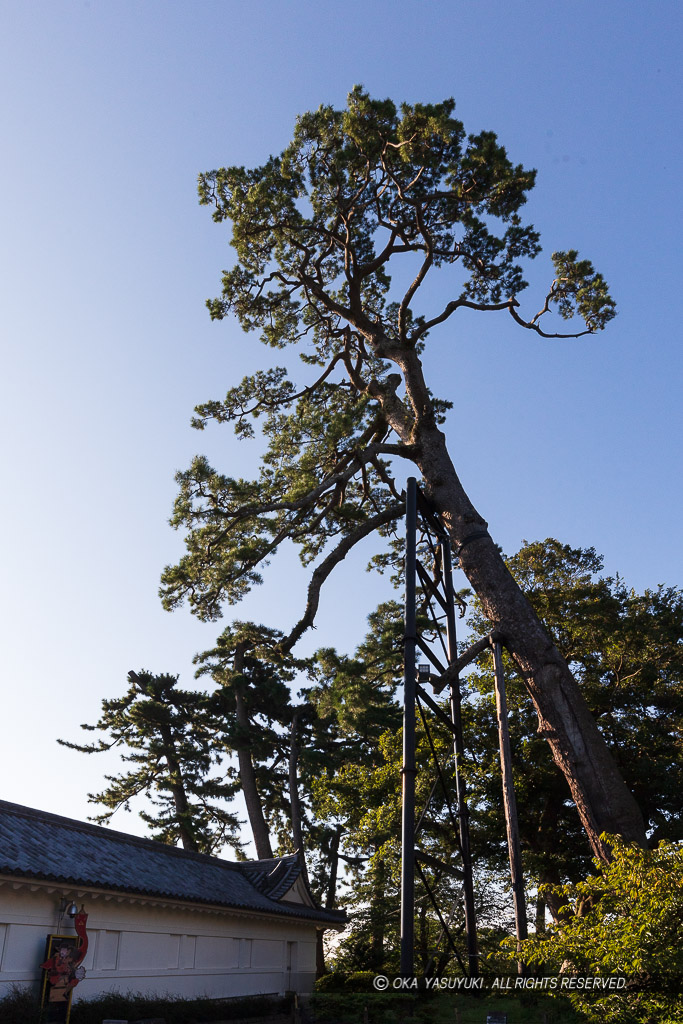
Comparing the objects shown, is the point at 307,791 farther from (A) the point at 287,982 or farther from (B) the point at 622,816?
(B) the point at 622,816

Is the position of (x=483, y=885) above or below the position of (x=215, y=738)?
below

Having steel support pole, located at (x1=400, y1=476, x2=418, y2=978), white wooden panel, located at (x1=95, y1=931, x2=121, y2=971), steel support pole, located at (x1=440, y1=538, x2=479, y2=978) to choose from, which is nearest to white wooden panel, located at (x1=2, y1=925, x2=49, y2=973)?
white wooden panel, located at (x1=95, y1=931, x2=121, y2=971)

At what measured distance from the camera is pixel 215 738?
97.7ft

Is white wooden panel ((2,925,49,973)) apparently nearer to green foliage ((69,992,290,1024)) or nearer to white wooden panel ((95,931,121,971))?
green foliage ((69,992,290,1024))

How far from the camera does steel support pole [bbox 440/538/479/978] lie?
11758 mm

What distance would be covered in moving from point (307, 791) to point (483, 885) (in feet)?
37.4

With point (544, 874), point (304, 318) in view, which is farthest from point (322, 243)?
point (544, 874)

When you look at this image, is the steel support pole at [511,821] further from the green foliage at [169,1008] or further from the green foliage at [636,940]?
the green foliage at [169,1008]

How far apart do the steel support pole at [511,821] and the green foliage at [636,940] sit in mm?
1898

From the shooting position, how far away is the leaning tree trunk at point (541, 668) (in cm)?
1082

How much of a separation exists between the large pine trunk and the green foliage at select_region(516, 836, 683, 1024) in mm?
1774

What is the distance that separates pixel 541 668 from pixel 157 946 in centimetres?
870

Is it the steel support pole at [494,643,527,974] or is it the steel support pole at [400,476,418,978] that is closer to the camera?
the steel support pole at [400,476,418,978]

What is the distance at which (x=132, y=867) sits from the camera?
1477cm
